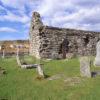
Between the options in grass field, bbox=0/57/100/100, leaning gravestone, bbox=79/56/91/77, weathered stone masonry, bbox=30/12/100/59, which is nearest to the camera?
grass field, bbox=0/57/100/100

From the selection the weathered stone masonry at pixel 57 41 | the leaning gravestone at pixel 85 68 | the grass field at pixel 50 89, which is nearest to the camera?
the grass field at pixel 50 89

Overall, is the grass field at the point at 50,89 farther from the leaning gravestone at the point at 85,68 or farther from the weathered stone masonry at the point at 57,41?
the weathered stone masonry at the point at 57,41

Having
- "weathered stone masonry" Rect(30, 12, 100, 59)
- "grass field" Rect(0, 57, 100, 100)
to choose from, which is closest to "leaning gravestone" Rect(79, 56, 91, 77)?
"grass field" Rect(0, 57, 100, 100)

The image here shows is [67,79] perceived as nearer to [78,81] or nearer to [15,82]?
[78,81]

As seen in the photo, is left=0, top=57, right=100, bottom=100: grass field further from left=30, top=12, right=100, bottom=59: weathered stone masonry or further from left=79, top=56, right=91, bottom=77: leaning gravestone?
left=30, top=12, right=100, bottom=59: weathered stone masonry

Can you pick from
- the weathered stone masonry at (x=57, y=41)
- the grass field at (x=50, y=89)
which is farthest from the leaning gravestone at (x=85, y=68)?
the weathered stone masonry at (x=57, y=41)

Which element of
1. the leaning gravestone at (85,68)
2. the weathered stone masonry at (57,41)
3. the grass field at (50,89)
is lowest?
the grass field at (50,89)

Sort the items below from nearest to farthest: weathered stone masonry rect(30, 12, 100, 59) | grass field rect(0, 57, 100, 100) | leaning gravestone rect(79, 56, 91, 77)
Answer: grass field rect(0, 57, 100, 100), leaning gravestone rect(79, 56, 91, 77), weathered stone masonry rect(30, 12, 100, 59)

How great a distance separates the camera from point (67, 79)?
15523mm

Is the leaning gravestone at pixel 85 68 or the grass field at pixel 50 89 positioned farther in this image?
the leaning gravestone at pixel 85 68

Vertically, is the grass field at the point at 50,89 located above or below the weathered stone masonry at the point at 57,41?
below

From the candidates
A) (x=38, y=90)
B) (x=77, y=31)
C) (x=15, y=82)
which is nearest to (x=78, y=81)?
(x=38, y=90)

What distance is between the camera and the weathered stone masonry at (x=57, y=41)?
35.1 metres

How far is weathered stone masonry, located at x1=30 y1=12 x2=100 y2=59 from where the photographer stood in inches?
1382
